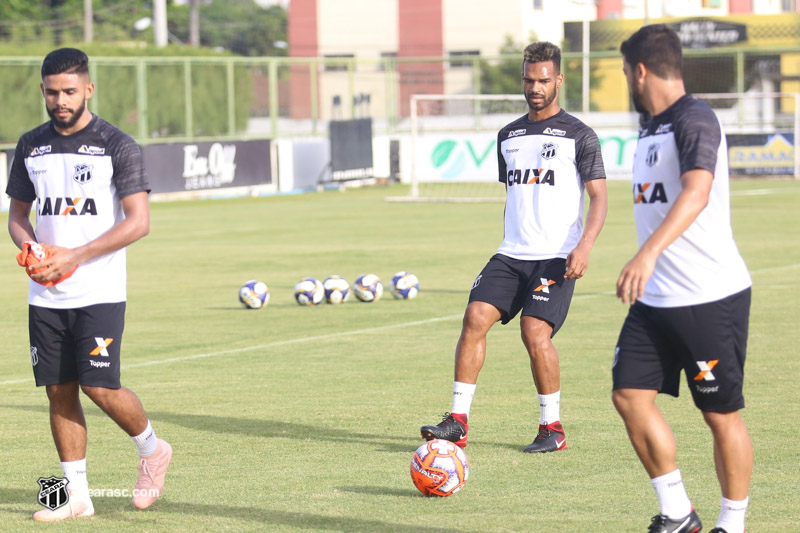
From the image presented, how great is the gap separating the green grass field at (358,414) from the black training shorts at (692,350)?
0.91 metres

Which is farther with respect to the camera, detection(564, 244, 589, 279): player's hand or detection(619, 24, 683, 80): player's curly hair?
detection(564, 244, 589, 279): player's hand

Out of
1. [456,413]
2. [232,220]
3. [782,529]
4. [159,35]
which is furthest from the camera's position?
[159,35]

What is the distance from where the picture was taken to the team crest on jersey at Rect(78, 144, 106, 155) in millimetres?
5996

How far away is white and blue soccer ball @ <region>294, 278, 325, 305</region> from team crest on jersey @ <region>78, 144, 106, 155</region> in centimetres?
845

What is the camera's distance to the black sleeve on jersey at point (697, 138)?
4898 millimetres

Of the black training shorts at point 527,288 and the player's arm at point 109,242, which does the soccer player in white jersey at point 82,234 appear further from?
the black training shorts at point 527,288

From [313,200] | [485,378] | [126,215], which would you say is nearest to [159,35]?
[313,200]

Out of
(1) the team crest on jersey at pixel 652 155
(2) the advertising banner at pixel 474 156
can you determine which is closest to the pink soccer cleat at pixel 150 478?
(1) the team crest on jersey at pixel 652 155

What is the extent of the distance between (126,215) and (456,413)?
249cm

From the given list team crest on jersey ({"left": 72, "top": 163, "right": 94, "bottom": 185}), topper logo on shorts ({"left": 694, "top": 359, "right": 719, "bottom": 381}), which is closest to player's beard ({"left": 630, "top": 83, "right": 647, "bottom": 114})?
topper logo on shorts ({"left": 694, "top": 359, "right": 719, "bottom": 381})

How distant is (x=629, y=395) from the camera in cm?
519

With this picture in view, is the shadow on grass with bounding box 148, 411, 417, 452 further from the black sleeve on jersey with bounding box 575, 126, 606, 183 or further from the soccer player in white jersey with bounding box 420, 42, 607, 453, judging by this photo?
the black sleeve on jersey with bounding box 575, 126, 606, 183

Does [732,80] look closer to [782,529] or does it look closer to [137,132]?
[137,132]

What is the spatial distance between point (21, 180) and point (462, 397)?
2.87 metres
